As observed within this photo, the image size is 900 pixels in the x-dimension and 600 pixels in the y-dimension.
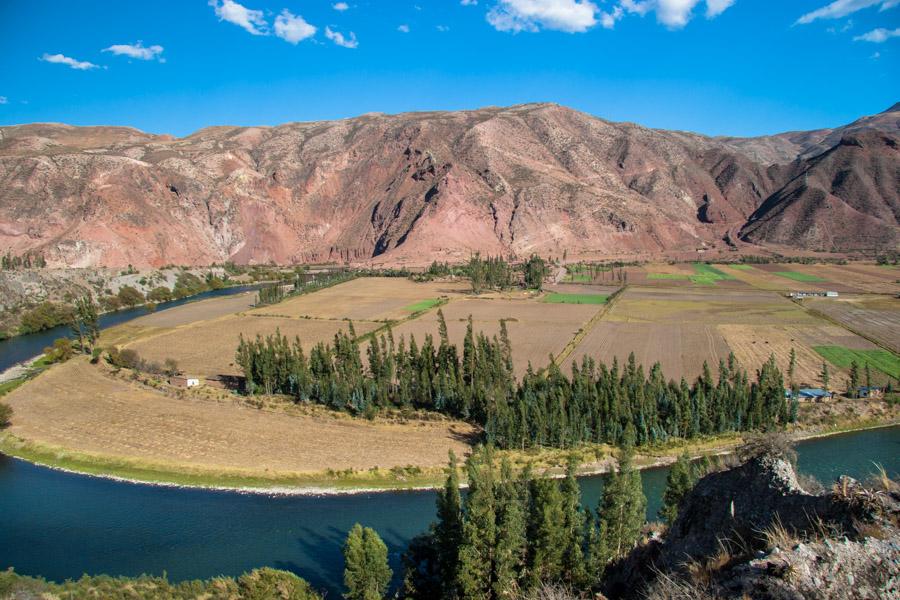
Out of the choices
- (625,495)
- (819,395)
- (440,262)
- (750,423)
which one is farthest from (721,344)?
(440,262)

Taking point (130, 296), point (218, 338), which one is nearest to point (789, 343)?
point (218, 338)

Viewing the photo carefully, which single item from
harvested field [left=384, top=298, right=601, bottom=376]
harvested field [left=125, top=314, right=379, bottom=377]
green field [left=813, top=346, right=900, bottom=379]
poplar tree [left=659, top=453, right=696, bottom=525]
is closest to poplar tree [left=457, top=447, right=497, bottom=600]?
poplar tree [left=659, top=453, right=696, bottom=525]

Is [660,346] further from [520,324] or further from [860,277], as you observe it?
[860,277]

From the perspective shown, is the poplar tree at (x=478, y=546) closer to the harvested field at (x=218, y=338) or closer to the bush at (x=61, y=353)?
the harvested field at (x=218, y=338)

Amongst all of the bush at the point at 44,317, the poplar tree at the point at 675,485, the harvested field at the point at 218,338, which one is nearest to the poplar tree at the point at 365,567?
the poplar tree at the point at 675,485

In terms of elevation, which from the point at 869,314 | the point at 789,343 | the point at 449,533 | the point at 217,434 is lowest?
the point at 217,434

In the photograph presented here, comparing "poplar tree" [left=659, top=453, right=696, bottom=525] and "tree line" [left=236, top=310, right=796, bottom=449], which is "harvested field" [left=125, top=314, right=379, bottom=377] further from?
"poplar tree" [left=659, top=453, right=696, bottom=525]

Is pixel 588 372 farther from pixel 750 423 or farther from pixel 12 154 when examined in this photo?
pixel 12 154
